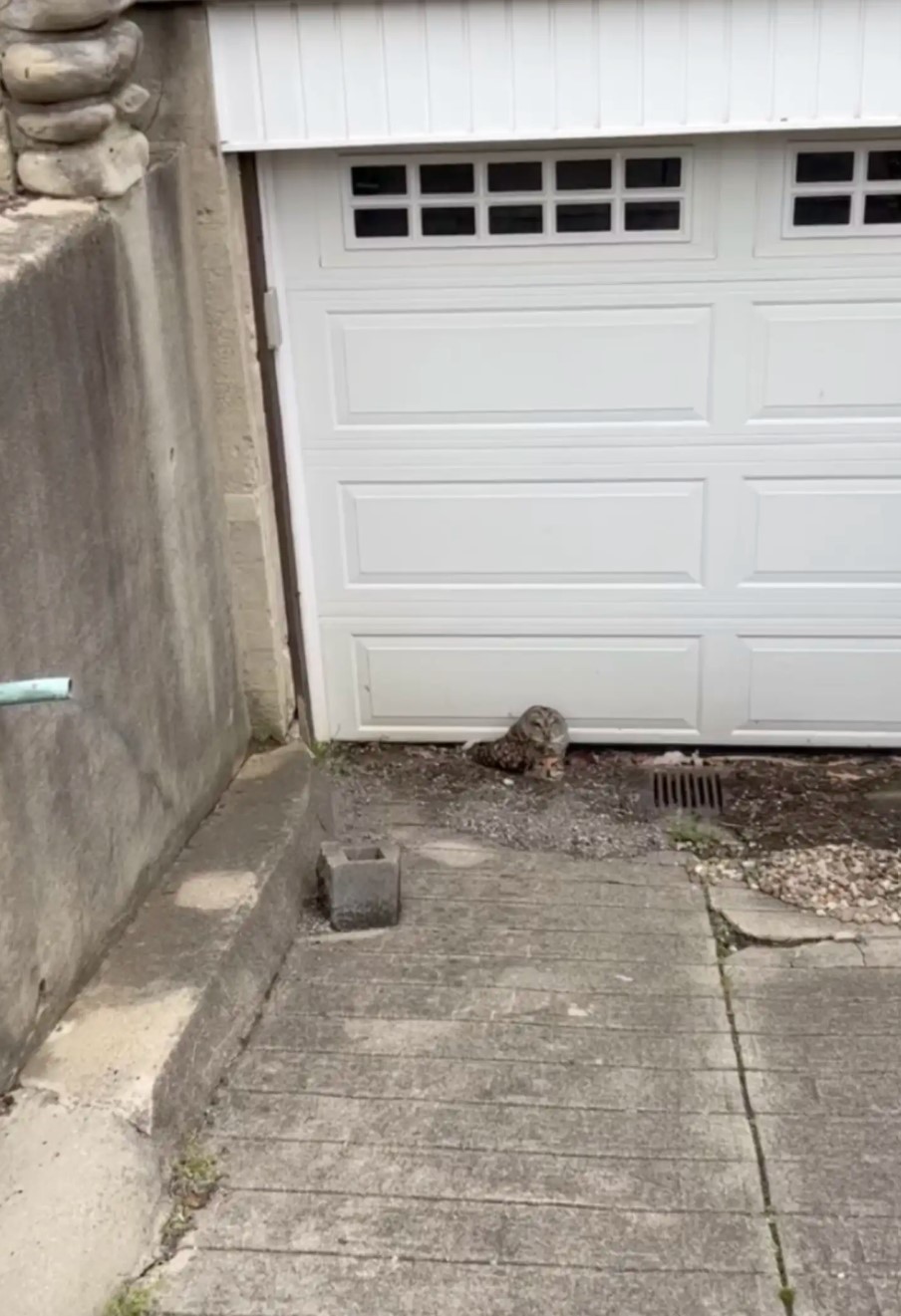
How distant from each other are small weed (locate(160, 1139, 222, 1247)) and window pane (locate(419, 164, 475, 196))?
3385 millimetres

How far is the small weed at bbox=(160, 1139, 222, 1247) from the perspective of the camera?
3102 mm

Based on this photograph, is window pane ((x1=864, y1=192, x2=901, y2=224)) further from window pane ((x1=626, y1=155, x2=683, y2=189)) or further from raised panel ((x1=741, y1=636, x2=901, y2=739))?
raised panel ((x1=741, y1=636, x2=901, y2=739))

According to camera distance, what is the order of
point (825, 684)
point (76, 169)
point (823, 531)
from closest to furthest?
point (76, 169) → point (823, 531) → point (825, 684)

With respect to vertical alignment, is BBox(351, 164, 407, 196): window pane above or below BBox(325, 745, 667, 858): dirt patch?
above

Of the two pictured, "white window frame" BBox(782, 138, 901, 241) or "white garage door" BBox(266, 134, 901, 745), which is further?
"white garage door" BBox(266, 134, 901, 745)

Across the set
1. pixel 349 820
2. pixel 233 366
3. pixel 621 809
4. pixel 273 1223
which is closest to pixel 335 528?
pixel 233 366

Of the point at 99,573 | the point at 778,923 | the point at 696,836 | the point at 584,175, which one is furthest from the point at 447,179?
the point at 778,923

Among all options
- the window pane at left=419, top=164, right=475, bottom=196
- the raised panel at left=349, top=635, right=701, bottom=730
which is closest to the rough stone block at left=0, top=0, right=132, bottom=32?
the window pane at left=419, top=164, right=475, bottom=196

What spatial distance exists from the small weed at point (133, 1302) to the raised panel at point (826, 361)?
366 cm

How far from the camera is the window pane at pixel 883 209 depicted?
4.70 metres

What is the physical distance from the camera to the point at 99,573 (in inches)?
147

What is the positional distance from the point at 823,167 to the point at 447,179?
137 centimetres

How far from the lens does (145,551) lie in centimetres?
410

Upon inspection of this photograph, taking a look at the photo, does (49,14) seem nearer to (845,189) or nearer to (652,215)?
(652,215)
